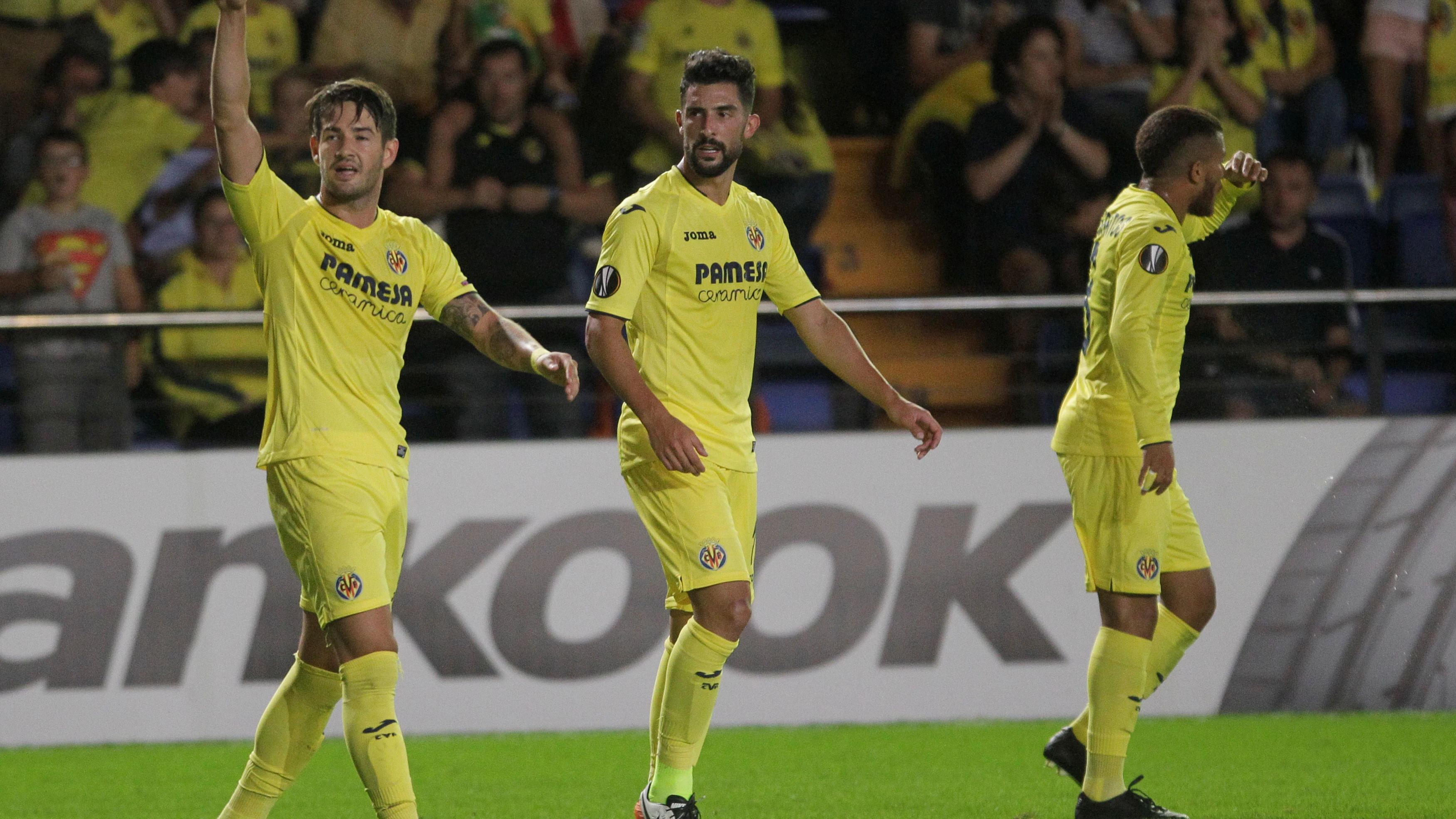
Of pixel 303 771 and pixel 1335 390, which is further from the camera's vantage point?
pixel 1335 390

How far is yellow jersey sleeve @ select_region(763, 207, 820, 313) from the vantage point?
16.7 ft

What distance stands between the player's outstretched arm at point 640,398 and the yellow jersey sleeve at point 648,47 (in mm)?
4866

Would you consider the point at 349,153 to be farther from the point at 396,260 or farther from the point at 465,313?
the point at 465,313

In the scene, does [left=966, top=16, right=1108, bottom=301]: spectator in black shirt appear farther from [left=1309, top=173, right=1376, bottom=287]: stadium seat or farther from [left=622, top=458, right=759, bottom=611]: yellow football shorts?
[left=622, top=458, right=759, bottom=611]: yellow football shorts

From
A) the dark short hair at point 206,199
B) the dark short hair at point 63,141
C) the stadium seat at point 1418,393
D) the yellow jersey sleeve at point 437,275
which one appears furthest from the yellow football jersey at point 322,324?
the stadium seat at point 1418,393

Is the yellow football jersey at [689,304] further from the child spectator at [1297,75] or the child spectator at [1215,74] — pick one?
the child spectator at [1297,75]

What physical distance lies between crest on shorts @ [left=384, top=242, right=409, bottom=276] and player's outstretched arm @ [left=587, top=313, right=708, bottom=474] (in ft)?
1.74

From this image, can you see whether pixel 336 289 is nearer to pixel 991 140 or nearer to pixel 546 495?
pixel 546 495

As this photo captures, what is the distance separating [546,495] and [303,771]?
1.71m

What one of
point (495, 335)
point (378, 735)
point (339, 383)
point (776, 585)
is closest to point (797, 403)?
point (776, 585)

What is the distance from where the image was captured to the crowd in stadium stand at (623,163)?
8.20 metres

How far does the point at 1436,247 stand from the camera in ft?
31.5

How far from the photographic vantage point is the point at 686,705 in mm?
4738

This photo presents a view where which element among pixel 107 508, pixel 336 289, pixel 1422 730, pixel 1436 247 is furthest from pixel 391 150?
pixel 1436 247
